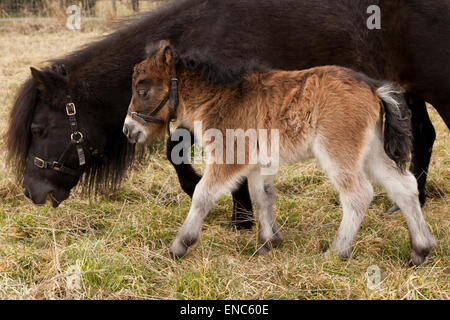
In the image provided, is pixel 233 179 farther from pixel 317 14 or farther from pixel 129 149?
pixel 317 14

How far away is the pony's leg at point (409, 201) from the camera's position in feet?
12.4

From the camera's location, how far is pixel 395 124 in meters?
3.73

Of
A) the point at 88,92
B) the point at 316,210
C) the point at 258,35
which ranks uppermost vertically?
the point at 258,35

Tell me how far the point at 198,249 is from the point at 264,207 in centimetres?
64

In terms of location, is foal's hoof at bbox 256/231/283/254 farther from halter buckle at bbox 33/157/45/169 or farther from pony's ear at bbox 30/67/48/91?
pony's ear at bbox 30/67/48/91

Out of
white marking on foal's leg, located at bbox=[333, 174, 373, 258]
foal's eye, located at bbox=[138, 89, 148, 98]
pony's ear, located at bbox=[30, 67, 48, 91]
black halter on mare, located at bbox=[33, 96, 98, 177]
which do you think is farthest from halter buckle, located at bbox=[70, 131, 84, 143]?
white marking on foal's leg, located at bbox=[333, 174, 373, 258]

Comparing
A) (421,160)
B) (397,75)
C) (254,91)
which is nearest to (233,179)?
(254,91)

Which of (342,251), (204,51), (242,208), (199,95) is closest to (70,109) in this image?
(199,95)

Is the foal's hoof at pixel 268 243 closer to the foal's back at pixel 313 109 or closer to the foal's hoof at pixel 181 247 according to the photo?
the foal's hoof at pixel 181 247

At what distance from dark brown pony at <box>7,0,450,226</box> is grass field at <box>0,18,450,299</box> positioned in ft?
1.27

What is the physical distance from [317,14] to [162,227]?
2.15 meters

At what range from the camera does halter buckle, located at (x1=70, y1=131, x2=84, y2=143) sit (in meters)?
4.31
